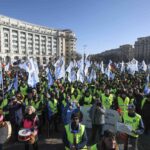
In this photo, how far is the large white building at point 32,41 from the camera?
10081 cm

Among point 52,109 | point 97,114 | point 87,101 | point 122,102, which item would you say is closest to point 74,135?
point 97,114

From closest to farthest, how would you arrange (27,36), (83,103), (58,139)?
1. (58,139)
2. (83,103)
3. (27,36)

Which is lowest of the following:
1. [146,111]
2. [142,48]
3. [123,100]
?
[146,111]

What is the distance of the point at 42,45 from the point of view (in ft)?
406

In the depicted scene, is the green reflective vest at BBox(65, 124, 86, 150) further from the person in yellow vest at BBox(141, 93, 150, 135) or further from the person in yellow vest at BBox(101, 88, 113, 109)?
the person in yellow vest at BBox(101, 88, 113, 109)

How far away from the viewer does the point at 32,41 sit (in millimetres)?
116625

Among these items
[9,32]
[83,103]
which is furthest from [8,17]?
[83,103]

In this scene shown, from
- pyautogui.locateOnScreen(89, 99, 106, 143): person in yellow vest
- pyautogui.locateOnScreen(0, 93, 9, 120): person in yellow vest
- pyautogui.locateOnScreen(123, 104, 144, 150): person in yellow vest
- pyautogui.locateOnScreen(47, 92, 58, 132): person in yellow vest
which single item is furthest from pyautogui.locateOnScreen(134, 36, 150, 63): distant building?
pyautogui.locateOnScreen(123, 104, 144, 150): person in yellow vest

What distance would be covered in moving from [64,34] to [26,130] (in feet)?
439

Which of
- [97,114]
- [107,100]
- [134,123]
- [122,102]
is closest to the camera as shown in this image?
[134,123]

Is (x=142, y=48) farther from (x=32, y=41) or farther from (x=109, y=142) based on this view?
(x=109, y=142)

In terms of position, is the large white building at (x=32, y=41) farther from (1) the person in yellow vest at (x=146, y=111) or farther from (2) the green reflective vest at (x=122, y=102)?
(1) the person in yellow vest at (x=146, y=111)

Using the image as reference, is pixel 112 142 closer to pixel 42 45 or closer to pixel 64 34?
pixel 42 45

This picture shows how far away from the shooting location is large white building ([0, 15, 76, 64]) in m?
101
